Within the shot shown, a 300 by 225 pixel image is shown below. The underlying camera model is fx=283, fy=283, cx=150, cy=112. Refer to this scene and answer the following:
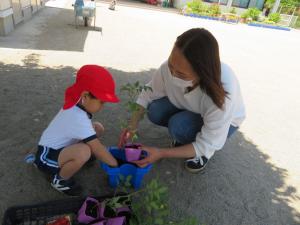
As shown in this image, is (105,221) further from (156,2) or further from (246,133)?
(156,2)

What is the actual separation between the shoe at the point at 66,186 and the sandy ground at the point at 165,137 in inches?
3.0

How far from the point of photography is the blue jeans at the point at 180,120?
2.29 metres

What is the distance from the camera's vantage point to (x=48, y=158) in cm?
189

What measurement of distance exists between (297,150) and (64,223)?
8.92ft

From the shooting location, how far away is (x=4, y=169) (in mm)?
2115

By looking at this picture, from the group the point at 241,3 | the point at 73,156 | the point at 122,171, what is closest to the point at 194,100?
the point at 122,171

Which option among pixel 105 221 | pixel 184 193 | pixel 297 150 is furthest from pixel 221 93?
pixel 297 150

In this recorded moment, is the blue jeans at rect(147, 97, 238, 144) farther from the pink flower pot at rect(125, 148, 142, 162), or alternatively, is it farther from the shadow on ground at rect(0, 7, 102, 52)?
the shadow on ground at rect(0, 7, 102, 52)

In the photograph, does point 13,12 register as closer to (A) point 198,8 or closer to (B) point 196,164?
(B) point 196,164

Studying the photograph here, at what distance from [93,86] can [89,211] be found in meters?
0.73

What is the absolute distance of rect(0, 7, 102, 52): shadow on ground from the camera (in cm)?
528

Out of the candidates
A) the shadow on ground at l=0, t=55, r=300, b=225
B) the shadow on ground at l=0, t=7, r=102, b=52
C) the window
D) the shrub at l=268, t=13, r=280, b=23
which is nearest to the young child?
the shadow on ground at l=0, t=55, r=300, b=225

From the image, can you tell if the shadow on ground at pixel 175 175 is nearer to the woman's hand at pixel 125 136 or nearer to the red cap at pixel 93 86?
the woman's hand at pixel 125 136

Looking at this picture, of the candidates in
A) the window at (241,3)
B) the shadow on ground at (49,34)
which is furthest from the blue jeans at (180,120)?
the window at (241,3)
